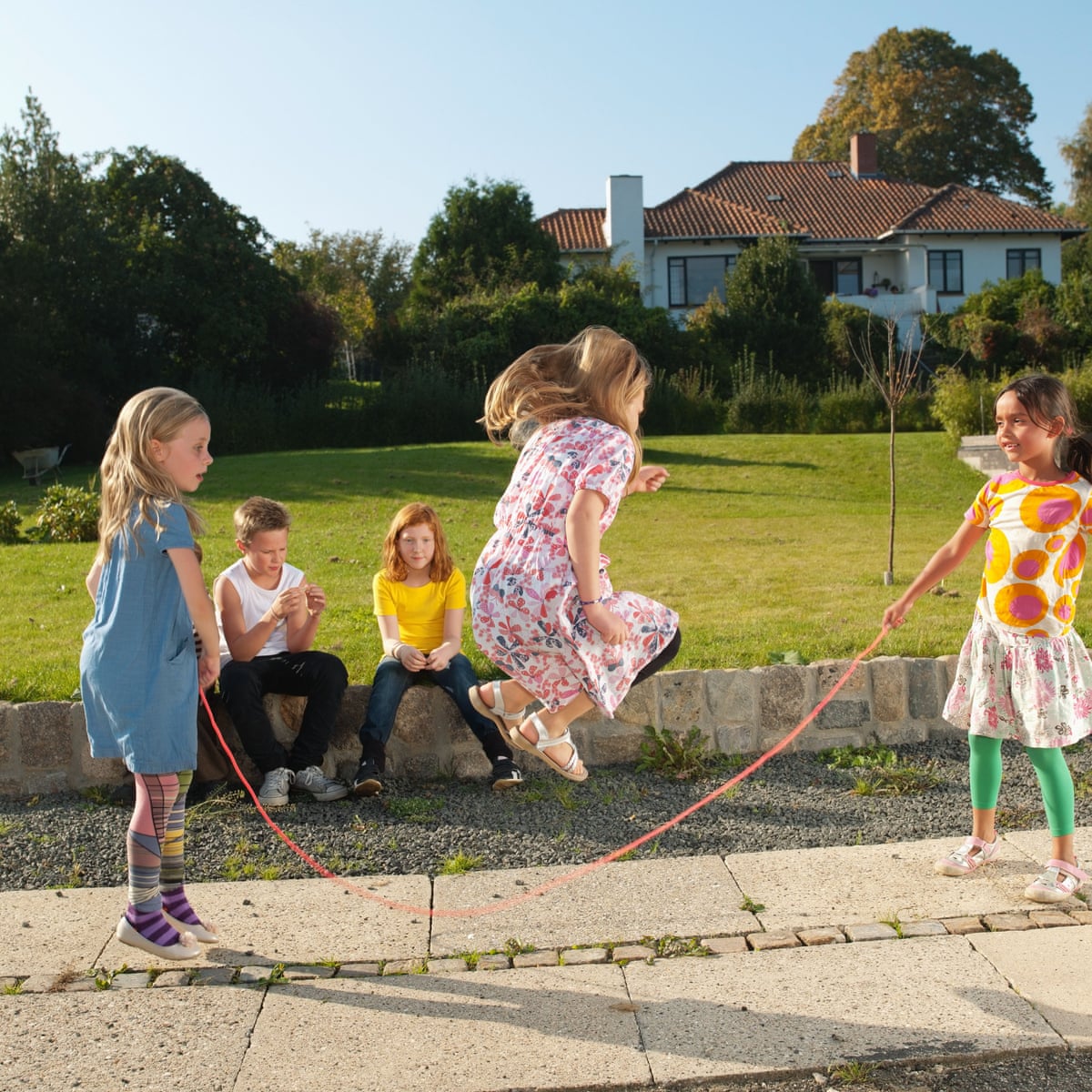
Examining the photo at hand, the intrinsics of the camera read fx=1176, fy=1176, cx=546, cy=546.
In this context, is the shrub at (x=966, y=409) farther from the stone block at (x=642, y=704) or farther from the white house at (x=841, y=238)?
the white house at (x=841, y=238)

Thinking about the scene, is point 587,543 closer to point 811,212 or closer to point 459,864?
point 459,864

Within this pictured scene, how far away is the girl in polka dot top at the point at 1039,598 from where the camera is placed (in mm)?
4352

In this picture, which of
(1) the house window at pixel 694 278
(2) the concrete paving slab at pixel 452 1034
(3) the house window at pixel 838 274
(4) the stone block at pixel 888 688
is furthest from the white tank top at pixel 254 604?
(3) the house window at pixel 838 274

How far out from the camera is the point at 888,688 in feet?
20.9

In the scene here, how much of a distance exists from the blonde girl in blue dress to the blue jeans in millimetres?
1694

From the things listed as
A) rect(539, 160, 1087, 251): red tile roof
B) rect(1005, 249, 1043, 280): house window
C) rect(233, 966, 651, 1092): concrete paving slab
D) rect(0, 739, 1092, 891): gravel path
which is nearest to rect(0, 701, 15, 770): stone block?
rect(0, 739, 1092, 891): gravel path

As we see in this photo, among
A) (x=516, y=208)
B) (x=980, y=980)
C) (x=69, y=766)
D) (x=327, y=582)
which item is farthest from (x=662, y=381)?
(x=980, y=980)

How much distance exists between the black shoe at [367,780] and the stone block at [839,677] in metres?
2.40

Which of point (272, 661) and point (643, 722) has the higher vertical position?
point (272, 661)

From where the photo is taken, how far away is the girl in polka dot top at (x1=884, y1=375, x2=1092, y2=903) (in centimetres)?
435

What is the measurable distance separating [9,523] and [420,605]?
8.76m

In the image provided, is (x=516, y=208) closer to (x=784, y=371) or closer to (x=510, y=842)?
(x=784, y=371)

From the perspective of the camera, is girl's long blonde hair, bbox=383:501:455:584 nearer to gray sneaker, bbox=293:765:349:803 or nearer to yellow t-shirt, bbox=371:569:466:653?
yellow t-shirt, bbox=371:569:466:653

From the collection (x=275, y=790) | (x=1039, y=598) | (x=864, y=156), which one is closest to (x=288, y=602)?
(x=275, y=790)
